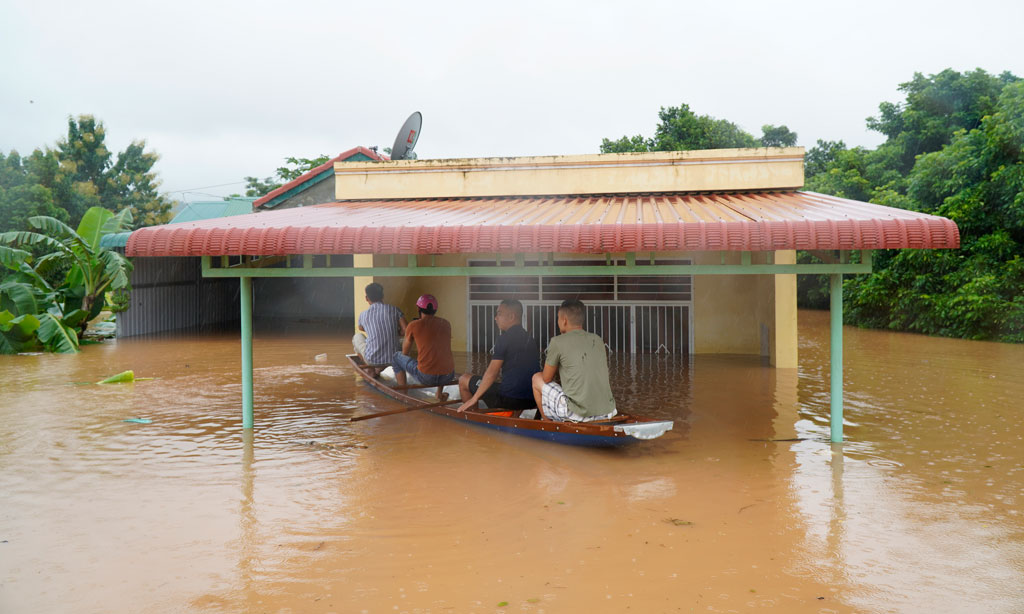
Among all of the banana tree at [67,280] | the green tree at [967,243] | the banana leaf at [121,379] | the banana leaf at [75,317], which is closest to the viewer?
the banana leaf at [121,379]

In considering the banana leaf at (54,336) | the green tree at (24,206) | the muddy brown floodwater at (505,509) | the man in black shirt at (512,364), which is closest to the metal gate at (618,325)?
the muddy brown floodwater at (505,509)

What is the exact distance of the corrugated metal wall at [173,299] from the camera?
1947 cm

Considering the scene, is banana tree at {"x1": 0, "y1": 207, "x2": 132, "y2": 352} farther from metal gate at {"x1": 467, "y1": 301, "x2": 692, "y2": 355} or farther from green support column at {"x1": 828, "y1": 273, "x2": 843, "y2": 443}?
green support column at {"x1": 828, "y1": 273, "x2": 843, "y2": 443}

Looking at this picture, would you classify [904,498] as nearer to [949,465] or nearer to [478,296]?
[949,465]

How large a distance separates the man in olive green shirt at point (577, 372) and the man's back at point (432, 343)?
222 centimetres

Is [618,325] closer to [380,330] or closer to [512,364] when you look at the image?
[380,330]

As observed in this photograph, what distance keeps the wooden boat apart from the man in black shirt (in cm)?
20

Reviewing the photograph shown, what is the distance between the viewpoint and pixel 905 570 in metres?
4.68

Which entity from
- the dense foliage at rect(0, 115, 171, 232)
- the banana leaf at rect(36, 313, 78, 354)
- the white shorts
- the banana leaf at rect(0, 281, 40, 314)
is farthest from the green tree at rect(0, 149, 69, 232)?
the white shorts

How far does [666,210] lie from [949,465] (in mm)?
3886

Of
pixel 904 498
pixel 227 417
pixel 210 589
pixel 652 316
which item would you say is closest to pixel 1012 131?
pixel 652 316

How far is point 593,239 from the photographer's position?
281 inches

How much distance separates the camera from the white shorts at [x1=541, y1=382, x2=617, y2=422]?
723 centimetres

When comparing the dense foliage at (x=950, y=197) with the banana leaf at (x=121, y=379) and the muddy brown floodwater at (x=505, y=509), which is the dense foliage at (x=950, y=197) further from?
the banana leaf at (x=121, y=379)
